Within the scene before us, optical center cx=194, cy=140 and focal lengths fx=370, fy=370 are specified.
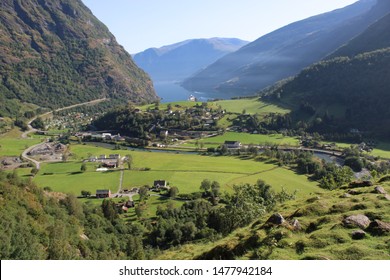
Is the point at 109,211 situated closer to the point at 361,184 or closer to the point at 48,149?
the point at 361,184

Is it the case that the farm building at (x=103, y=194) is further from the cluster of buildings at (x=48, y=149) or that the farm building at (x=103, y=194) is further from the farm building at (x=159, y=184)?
the cluster of buildings at (x=48, y=149)

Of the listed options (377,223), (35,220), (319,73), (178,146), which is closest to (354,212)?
(377,223)

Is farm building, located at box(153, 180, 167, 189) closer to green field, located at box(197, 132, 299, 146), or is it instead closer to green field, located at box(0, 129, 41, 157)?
green field, located at box(197, 132, 299, 146)

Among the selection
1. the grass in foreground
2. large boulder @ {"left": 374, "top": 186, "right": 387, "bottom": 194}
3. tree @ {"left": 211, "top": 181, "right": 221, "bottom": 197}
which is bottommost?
tree @ {"left": 211, "top": 181, "right": 221, "bottom": 197}

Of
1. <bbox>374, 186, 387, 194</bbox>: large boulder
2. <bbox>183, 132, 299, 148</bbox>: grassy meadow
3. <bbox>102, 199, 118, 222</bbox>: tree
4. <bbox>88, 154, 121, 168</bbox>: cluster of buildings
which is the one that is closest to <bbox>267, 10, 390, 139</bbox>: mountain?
<bbox>183, 132, 299, 148</bbox>: grassy meadow

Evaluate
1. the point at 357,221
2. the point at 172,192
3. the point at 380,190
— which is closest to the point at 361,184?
the point at 380,190

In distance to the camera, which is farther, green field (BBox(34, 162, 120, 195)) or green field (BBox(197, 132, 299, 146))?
green field (BBox(197, 132, 299, 146))

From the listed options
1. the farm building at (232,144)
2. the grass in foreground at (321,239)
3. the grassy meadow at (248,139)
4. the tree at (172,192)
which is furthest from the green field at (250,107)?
the grass in foreground at (321,239)
